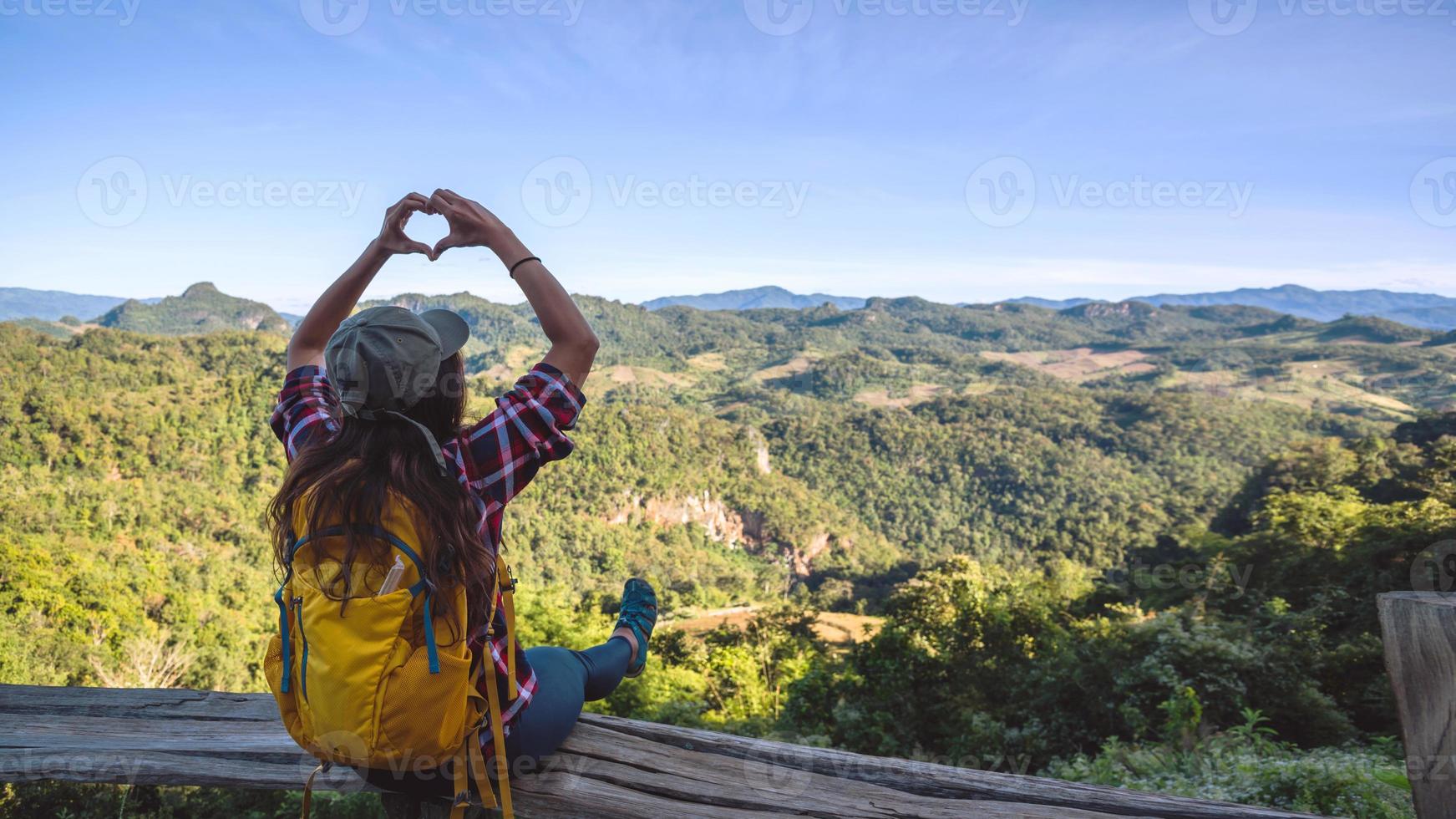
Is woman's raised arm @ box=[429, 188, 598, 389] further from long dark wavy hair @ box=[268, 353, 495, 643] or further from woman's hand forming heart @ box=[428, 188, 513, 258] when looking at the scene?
long dark wavy hair @ box=[268, 353, 495, 643]

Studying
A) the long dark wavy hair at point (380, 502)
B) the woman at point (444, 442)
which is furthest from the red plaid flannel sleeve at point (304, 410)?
the long dark wavy hair at point (380, 502)

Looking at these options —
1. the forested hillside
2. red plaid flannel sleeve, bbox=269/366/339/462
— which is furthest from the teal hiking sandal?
the forested hillside

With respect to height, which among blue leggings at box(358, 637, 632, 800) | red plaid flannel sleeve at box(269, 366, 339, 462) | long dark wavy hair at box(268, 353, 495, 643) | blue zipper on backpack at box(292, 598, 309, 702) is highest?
red plaid flannel sleeve at box(269, 366, 339, 462)

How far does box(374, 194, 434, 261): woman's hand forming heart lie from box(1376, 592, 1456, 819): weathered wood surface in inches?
74.1

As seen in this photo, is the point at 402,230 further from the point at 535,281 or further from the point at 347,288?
the point at 535,281

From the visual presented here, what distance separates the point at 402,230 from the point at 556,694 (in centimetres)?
105

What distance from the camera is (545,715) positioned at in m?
1.46

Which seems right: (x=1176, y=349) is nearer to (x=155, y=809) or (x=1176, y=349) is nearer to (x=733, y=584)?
(x=733, y=584)

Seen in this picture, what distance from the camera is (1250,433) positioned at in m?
80.6

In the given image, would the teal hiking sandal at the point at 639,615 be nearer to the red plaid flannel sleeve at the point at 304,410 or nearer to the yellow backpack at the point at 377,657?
the yellow backpack at the point at 377,657

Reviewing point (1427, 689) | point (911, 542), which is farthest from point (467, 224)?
point (911, 542)

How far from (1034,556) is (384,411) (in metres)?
52.3

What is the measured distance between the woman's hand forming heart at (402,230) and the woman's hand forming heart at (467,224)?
0.19ft

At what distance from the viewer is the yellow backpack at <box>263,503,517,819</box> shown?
1105 mm
